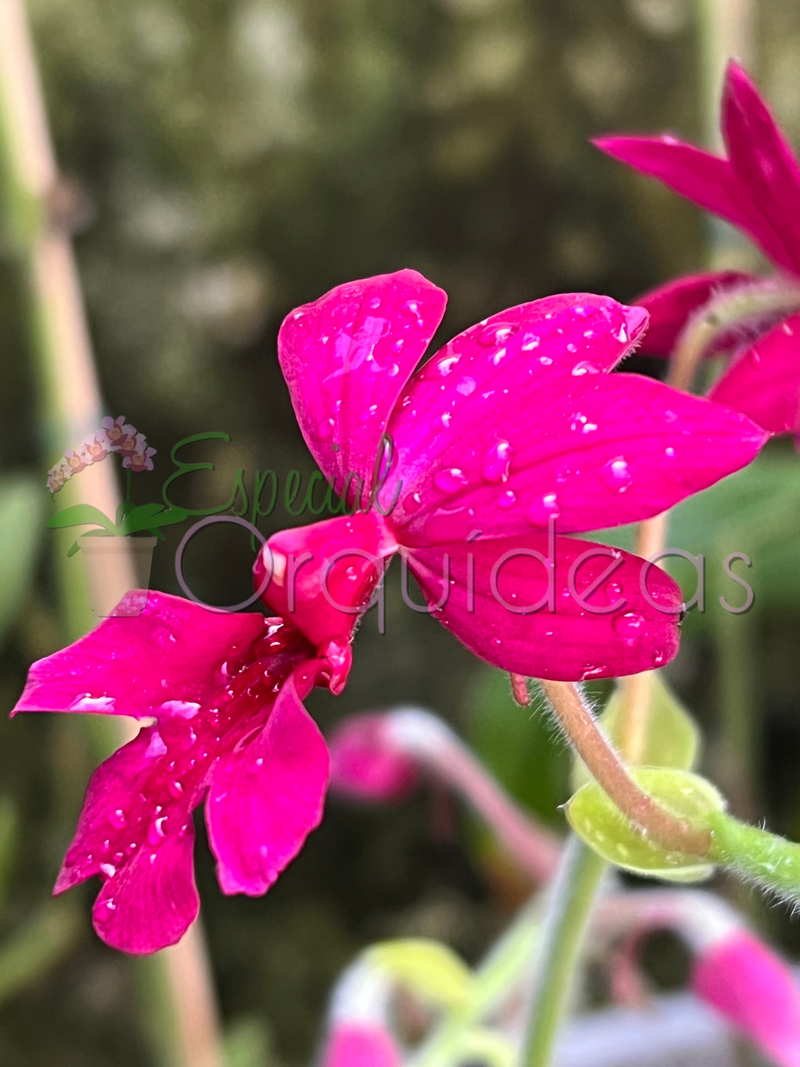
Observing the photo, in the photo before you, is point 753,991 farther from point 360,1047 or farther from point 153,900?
point 153,900

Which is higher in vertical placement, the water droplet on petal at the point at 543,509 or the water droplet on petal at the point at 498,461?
the water droplet on petal at the point at 498,461

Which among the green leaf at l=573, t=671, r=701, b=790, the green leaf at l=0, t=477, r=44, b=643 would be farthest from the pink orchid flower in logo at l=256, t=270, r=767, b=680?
the green leaf at l=0, t=477, r=44, b=643

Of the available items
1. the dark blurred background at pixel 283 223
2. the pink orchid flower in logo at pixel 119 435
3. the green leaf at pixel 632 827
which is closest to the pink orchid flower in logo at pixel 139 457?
the pink orchid flower in logo at pixel 119 435

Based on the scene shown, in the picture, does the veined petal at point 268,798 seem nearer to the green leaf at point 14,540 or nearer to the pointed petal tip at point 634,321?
the pointed petal tip at point 634,321

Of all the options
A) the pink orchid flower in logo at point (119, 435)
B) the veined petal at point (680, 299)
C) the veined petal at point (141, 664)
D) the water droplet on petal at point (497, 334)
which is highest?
the water droplet on petal at point (497, 334)

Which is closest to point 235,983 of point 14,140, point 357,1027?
point 357,1027

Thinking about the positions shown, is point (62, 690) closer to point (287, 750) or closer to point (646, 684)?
point (287, 750)
